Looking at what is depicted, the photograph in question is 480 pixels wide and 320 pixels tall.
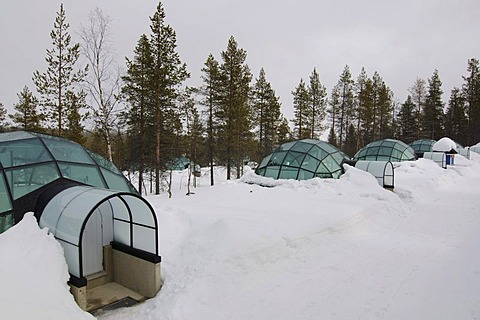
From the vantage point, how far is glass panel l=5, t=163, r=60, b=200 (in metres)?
5.93

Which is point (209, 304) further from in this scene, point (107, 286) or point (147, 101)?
point (147, 101)

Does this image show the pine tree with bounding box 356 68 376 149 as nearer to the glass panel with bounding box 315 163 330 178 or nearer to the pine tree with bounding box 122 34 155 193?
the glass panel with bounding box 315 163 330 178

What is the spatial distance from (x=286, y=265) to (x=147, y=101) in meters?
15.0

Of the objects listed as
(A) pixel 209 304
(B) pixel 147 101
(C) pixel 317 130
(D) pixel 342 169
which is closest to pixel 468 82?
(C) pixel 317 130

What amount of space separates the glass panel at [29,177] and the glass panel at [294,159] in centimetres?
1202

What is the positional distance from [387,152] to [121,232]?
25021 mm

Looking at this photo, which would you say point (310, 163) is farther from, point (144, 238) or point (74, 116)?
point (74, 116)

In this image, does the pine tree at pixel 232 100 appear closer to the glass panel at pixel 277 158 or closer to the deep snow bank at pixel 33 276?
the glass panel at pixel 277 158

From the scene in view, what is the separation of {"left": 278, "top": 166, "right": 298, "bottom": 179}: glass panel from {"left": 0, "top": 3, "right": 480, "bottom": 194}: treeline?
6.98m

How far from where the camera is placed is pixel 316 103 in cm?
3297

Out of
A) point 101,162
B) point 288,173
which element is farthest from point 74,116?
point 288,173

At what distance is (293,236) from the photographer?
7.85 metres

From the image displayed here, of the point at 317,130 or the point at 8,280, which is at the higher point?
the point at 317,130

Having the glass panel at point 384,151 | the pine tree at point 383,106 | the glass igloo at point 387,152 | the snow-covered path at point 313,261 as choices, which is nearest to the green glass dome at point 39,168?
the snow-covered path at point 313,261
